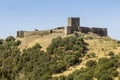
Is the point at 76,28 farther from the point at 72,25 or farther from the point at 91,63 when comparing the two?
the point at 91,63

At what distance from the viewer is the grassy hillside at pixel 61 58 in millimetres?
67375

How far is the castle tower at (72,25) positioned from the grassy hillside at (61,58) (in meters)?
1.23

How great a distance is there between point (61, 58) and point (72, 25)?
9.72 metres

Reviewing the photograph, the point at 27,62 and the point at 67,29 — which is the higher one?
the point at 67,29

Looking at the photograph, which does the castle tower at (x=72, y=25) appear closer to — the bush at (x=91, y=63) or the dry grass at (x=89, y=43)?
the dry grass at (x=89, y=43)

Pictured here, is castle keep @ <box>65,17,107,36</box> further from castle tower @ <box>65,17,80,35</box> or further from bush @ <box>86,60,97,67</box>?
bush @ <box>86,60,97,67</box>

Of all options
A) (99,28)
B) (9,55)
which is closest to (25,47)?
(9,55)

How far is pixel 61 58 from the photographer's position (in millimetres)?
75438

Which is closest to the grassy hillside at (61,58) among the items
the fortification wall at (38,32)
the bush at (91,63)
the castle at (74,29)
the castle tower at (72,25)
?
the bush at (91,63)

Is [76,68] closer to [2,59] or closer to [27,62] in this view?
[27,62]

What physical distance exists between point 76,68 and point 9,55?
17397mm

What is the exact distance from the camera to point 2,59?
83.6 m

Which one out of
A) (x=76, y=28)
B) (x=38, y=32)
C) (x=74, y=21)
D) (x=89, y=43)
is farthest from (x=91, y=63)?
(x=38, y=32)

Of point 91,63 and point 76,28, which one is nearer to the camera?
point 91,63
